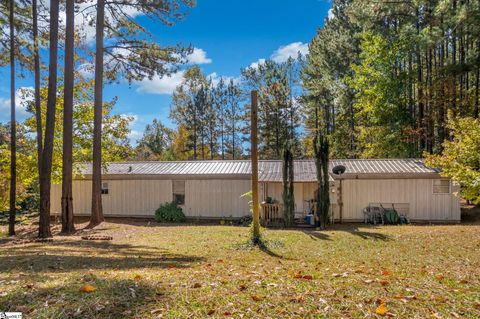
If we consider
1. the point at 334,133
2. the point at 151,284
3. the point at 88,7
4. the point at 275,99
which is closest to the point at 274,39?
the point at 275,99

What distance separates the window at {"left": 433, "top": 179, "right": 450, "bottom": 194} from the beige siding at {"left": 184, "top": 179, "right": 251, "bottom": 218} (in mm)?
7882

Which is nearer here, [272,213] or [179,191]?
[272,213]

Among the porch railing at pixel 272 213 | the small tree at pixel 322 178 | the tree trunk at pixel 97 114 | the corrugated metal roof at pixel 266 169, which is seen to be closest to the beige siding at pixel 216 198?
the corrugated metal roof at pixel 266 169

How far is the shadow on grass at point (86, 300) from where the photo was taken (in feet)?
10.3

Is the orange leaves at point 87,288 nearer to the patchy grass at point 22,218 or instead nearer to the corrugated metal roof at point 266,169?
the corrugated metal roof at point 266,169

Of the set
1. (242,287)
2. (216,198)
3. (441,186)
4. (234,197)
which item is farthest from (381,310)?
(441,186)

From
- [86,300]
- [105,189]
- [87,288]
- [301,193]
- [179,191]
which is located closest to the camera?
[86,300]

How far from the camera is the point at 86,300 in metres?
3.38

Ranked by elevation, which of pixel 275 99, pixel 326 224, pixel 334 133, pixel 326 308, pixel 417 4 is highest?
pixel 417 4

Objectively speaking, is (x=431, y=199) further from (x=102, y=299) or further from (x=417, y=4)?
(x=102, y=299)

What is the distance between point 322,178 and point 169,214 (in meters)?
7.16

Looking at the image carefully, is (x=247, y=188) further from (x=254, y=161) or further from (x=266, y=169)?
(x=254, y=161)

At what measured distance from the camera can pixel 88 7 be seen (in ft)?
48.3

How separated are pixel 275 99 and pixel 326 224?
18182mm
